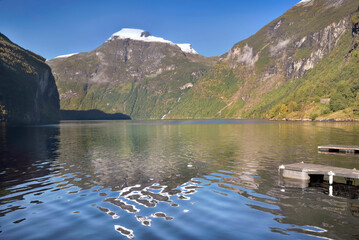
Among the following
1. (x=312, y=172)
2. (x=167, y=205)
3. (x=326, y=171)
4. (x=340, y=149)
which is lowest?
(x=340, y=149)

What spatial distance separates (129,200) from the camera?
904 inches

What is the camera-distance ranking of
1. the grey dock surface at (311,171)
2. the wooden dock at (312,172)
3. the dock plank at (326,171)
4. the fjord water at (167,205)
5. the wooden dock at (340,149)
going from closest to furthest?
the fjord water at (167,205) → the dock plank at (326,171) → the grey dock surface at (311,171) → the wooden dock at (312,172) → the wooden dock at (340,149)

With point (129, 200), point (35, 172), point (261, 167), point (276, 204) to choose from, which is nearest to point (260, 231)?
point (276, 204)

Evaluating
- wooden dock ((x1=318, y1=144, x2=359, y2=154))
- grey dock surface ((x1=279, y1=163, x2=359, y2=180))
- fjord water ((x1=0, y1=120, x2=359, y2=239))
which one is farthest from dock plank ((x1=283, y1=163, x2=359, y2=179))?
wooden dock ((x1=318, y1=144, x2=359, y2=154))

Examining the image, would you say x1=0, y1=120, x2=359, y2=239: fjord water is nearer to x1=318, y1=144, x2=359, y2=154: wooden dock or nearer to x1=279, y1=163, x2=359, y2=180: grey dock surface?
x1=279, y1=163, x2=359, y2=180: grey dock surface

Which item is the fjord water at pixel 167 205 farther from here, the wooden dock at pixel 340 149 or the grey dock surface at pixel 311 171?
the wooden dock at pixel 340 149

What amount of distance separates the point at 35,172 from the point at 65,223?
20.5 meters

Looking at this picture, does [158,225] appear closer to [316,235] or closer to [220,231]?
[220,231]

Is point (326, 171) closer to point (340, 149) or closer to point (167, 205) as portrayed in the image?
point (167, 205)

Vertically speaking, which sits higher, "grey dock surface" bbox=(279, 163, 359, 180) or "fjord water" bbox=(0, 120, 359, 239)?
"grey dock surface" bbox=(279, 163, 359, 180)

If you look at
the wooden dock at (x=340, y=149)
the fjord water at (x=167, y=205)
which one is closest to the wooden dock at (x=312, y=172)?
the fjord water at (x=167, y=205)

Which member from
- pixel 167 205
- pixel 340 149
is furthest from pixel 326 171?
pixel 340 149

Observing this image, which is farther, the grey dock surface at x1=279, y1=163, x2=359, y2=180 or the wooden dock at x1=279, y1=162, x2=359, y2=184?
the wooden dock at x1=279, y1=162, x2=359, y2=184

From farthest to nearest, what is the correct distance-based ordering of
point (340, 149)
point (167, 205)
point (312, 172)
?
point (340, 149) < point (312, 172) < point (167, 205)
